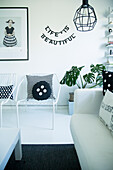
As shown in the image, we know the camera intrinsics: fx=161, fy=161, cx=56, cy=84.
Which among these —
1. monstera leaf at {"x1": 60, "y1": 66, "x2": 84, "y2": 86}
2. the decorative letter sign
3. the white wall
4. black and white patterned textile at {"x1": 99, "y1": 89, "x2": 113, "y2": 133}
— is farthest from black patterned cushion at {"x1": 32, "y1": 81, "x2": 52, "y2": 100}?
black and white patterned textile at {"x1": 99, "y1": 89, "x2": 113, "y2": 133}

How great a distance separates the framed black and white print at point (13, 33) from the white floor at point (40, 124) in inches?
47.4

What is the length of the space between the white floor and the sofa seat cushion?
0.62 meters

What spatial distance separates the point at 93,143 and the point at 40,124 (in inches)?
64.1

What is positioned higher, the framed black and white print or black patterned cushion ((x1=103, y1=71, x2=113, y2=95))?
the framed black and white print

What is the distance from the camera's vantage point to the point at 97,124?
1560 mm

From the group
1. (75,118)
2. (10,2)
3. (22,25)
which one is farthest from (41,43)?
(75,118)

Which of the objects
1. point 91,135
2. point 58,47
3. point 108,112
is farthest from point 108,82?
point 58,47

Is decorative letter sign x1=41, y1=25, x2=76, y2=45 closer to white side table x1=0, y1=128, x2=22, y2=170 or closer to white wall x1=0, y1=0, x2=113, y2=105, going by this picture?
white wall x1=0, y1=0, x2=113, y2=105

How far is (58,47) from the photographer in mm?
3471

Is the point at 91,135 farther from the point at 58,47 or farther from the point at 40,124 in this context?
the point at 58,47

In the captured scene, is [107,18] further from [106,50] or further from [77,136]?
[77,136]

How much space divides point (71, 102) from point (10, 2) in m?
2.43

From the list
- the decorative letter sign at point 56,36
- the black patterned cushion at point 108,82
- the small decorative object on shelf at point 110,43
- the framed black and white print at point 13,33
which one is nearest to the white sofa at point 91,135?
the black patterned cushion at point 108,82

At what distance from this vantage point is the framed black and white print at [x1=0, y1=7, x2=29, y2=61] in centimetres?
338
